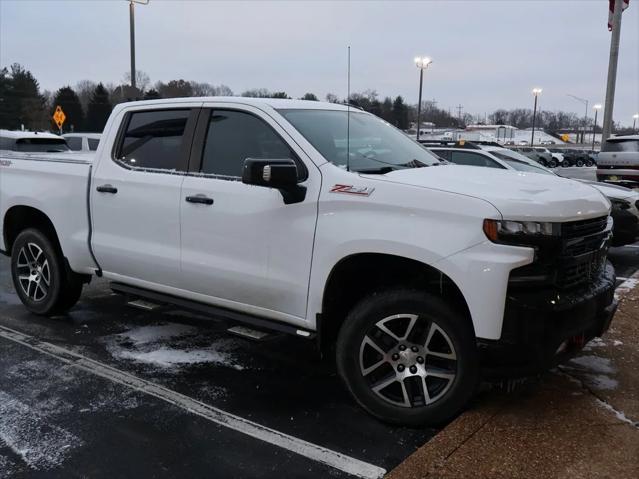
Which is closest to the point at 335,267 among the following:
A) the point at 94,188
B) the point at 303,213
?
the point at 303,213

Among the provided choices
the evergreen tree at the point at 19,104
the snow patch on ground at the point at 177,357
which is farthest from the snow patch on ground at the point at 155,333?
the evergreen tree at the point at 19,104

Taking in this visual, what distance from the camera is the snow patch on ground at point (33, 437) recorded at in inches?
131

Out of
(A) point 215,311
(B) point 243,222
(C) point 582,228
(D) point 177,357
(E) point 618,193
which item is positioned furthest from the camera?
(E) point 618,193

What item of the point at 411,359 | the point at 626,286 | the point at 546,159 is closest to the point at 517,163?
the point at 626,286

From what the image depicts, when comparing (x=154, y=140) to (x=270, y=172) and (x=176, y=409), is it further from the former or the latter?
(x=176, y=409)

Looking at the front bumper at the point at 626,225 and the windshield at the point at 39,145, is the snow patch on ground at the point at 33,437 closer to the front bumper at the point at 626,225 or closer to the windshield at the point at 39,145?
the front bumper at the point at 626,225

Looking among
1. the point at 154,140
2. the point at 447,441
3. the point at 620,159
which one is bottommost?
Answer: the point at 447,441

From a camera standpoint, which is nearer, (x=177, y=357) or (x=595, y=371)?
(x=595, y=371)

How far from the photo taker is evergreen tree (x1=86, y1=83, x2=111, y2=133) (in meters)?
67.7

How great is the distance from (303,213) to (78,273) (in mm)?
2755

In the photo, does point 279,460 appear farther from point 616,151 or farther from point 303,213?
point 616,151

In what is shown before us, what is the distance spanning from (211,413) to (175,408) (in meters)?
0.26

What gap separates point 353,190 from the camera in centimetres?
365

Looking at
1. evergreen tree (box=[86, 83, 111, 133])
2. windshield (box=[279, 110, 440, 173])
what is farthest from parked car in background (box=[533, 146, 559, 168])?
windshield (box=[279, 110, 440, 173])
